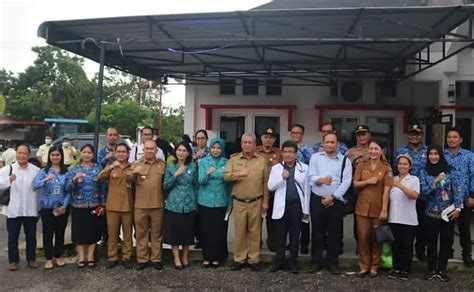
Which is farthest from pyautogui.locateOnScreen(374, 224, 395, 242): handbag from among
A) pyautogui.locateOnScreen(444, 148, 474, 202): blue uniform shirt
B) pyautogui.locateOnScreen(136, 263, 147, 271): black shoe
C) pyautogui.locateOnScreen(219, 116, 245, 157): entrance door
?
pyautogui.locateOnScreen(219, 116, 245, 157): entrance door

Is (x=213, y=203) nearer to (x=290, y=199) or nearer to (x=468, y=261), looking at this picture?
(x=290, y=199)

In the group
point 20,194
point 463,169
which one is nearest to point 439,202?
point 463,169

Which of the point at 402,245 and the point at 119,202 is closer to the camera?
the point at 402,245

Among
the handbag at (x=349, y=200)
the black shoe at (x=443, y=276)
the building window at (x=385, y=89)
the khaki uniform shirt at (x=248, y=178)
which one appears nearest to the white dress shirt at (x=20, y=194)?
the khaki uniform shirt at (x=248, y=178)

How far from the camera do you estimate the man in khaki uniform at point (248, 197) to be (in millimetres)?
5148

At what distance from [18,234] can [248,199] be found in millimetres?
2751

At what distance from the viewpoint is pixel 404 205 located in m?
4.82

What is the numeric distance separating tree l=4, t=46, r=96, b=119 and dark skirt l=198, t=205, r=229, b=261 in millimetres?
31265

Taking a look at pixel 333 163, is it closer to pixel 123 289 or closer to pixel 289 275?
pixel 289 275

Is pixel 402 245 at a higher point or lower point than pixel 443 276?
higher

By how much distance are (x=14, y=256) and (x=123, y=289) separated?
1.57 metres

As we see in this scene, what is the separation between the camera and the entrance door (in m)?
11.1

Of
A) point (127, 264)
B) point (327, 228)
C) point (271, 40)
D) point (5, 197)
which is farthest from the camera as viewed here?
point (271, 40)

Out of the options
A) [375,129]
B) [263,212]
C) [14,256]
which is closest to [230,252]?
[263,212]
